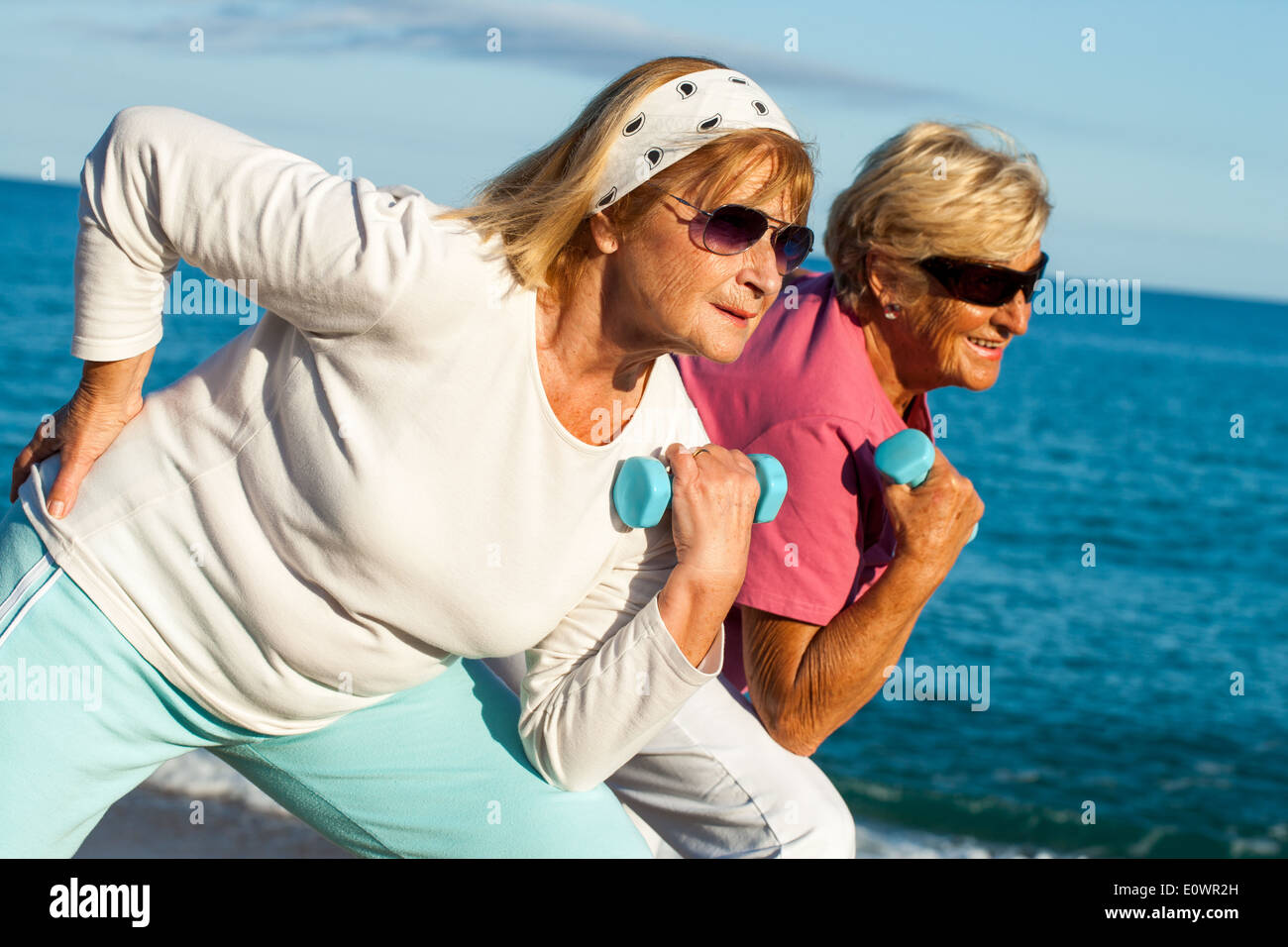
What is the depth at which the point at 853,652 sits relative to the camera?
320 cm

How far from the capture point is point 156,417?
107 inches


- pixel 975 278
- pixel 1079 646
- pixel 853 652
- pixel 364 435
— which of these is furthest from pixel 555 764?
pixel 1079 646

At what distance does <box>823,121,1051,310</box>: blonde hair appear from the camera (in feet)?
11.3

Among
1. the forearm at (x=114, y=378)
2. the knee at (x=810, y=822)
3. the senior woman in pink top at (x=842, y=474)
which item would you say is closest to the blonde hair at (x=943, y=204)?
the senior woman in pink top at (x=842, y=474)

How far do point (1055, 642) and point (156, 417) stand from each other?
13.9 metres

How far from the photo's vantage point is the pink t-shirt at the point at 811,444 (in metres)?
3.25

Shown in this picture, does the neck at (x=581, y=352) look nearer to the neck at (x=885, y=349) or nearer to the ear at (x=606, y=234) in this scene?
the ear at (x=606, y=234)

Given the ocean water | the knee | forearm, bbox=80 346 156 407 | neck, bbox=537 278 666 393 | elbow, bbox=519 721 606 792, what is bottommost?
the ocean water

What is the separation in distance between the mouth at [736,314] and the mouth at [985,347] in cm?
103

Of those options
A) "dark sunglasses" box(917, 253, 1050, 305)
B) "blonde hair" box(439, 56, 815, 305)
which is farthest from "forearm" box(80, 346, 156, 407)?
"dark sunglasses" box(917, 253, 1050, 305)

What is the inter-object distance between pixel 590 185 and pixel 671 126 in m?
0.21

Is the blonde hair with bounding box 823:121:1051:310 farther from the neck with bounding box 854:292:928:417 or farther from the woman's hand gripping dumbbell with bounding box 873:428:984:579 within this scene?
the woman's hand gripping dumbbell with bounding box 873:428:984:579
